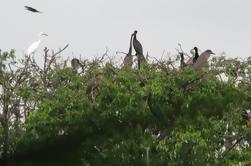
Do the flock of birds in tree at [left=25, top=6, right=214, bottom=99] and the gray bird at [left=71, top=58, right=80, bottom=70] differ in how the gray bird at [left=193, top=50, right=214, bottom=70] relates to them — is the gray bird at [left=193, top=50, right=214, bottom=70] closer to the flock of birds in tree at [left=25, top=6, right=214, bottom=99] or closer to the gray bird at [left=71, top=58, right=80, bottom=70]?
the flock of birds in tree at [left=25, top=6, right=214, bottom=99]

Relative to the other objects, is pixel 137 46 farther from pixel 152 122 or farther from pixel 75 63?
pixel 152 122

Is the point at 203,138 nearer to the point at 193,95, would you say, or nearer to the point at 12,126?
the point at 193,95

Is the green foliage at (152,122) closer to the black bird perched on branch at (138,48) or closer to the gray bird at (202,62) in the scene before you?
the gray bird at (202,62)

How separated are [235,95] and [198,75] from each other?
1101 millimetres

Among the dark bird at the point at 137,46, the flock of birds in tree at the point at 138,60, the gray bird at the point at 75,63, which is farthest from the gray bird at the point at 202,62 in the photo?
the gray bird at the point at 75,63

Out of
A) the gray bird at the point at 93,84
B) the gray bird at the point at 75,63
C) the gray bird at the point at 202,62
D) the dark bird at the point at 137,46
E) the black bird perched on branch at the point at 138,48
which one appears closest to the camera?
the gray bird at the point at 202,62

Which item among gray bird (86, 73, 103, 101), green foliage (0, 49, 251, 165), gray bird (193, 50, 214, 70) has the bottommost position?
green foliage (0, 49, 251, 165)

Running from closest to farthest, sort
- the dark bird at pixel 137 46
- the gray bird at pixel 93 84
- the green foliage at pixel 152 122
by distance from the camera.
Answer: the green foliage at pixel 152 122 → the gray bird at pixel 93 84 → the dark bird at pixel 137 46

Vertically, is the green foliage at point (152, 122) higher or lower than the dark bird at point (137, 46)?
lower

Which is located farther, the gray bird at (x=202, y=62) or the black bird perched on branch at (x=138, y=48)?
the black bird perched on branch at (x=138, y=48)

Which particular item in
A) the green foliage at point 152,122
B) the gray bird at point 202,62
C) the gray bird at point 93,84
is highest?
the gray bird at point 202,62

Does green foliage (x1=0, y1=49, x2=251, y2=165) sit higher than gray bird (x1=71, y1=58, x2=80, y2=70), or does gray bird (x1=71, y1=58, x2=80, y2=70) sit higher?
gray bird (x1=71, y1=58, x2=80, y2=70)

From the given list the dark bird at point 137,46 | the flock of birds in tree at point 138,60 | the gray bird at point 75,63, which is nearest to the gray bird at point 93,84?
the flock of birds in tree at point 138,60

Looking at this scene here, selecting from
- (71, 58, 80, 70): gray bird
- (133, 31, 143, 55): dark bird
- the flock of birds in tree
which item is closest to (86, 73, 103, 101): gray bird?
the flock of birds in tree
